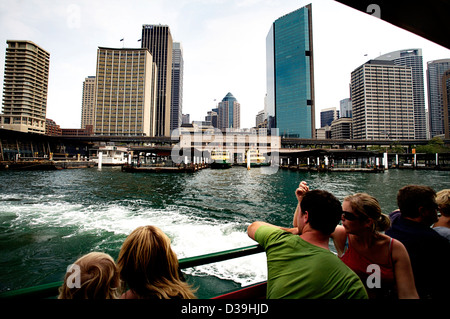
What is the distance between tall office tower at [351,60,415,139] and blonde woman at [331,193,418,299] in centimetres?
16080

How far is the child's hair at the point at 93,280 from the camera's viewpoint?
1211mm

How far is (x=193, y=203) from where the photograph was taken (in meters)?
13.5

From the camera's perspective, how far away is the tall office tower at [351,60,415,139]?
133250 mm

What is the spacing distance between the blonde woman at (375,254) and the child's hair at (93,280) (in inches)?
82.0

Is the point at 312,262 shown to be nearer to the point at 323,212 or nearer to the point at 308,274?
the point at 308,274

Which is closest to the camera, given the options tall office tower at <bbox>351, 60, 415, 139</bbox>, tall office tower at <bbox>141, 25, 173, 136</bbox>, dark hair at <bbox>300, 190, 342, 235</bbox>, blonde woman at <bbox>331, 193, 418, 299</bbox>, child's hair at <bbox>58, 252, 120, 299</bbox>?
child's hair at <bbox>58, 252, 120, 299</bbox>

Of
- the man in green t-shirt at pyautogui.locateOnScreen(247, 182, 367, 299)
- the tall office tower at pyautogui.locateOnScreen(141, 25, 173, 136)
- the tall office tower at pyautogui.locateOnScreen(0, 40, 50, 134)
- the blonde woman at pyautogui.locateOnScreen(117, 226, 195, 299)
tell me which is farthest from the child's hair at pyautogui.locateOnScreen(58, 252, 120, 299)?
the tall office tower at pyautogui.locateOnScreen(141, 25, 173, 136)

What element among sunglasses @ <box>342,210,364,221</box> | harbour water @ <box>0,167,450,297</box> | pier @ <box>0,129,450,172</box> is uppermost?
pier @ <box>0,129,450,172</box>

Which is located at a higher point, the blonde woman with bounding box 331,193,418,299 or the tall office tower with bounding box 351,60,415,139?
the tall office tower with bounding box 351,60,415,139

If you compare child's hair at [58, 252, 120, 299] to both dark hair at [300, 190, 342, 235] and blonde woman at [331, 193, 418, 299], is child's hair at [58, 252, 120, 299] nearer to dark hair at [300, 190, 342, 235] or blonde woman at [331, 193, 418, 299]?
dark hair at [300, 190, 342, 235]

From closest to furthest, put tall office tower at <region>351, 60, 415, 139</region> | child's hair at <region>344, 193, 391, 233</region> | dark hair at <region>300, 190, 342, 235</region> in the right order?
1. dark hair at <region>300, 190, 342, 235</region>
2. child's hair at <region>344, 193, 391, 233</region>
3. tall office tower at <region>351, 60, 415, 139</region>

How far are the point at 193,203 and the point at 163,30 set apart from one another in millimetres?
214226

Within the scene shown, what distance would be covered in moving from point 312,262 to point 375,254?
99cm
